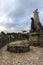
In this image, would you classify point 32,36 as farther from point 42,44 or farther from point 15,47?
point 15,47

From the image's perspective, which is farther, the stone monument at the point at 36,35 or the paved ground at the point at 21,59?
the stone monument at the point at 36,35

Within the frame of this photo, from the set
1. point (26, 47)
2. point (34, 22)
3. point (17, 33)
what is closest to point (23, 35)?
point (17, 33)

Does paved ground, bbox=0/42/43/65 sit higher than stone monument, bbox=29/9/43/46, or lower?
lower

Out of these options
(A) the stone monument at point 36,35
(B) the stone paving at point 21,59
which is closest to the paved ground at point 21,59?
(B) the stone paving at point 21,59

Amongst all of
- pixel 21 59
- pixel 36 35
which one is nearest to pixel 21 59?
pixel 21 59

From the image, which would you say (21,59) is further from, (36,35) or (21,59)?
(36,35)

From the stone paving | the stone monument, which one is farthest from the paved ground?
the stone monument

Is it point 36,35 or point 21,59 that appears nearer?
point 21,59

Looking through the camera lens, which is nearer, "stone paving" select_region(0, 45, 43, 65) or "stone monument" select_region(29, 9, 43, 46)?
"stone paving" select_region(0, 45, 43, 65)

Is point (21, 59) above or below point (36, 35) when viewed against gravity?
below

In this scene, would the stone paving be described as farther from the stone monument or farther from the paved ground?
the stone monument

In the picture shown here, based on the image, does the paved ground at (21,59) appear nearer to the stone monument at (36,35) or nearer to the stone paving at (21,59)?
the stone paving at (21,59)

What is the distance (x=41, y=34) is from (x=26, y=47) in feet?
10.6

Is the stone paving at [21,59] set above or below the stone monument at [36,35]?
below
